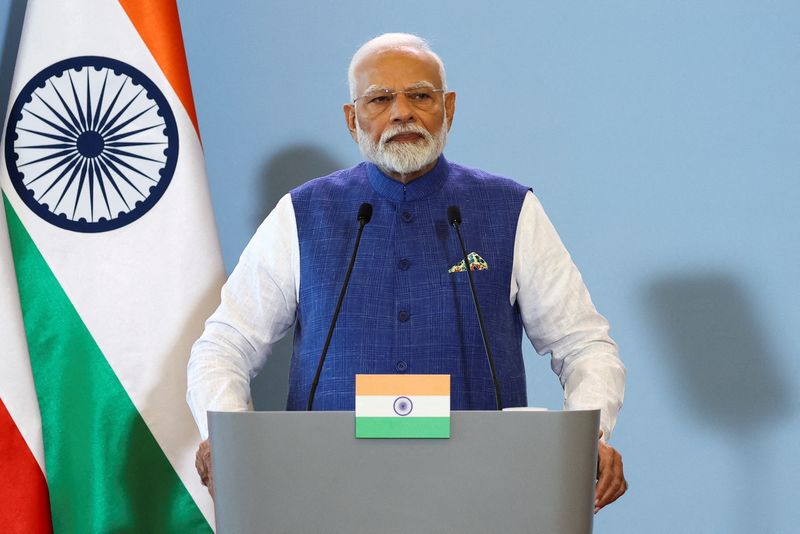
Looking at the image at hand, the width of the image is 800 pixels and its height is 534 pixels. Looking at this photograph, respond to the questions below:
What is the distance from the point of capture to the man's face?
6.95 feet

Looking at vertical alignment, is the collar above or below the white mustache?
below

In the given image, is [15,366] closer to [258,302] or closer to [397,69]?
[258,302]

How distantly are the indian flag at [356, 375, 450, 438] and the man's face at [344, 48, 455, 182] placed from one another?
2.95 feet

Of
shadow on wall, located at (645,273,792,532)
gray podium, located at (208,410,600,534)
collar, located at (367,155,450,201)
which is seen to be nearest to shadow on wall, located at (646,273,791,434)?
shadow on wall, located at (645,273,792,532)

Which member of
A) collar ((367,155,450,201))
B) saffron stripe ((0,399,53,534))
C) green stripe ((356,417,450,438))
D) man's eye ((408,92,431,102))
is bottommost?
saffron stripe ((0,399,53,534))

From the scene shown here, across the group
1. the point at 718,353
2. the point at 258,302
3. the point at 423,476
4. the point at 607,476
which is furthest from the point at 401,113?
the point at 718,353

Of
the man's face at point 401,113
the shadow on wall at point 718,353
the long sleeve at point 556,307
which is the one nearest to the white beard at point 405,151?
the man's face at point 401,113

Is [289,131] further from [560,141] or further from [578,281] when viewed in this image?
[578,281]

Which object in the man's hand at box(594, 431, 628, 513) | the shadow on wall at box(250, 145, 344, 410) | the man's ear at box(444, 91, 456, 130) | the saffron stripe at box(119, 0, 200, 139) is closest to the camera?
the man's hand at box(594, 431, 628, 513)

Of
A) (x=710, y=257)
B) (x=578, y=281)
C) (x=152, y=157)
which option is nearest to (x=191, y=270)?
(x=152, y=157)

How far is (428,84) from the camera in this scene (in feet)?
7.00

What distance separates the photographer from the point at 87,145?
2342mm

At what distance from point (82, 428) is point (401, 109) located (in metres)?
1.03

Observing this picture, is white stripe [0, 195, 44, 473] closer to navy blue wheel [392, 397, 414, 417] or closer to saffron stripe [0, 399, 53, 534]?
saffron stripe [0, 399, 53, 534]
